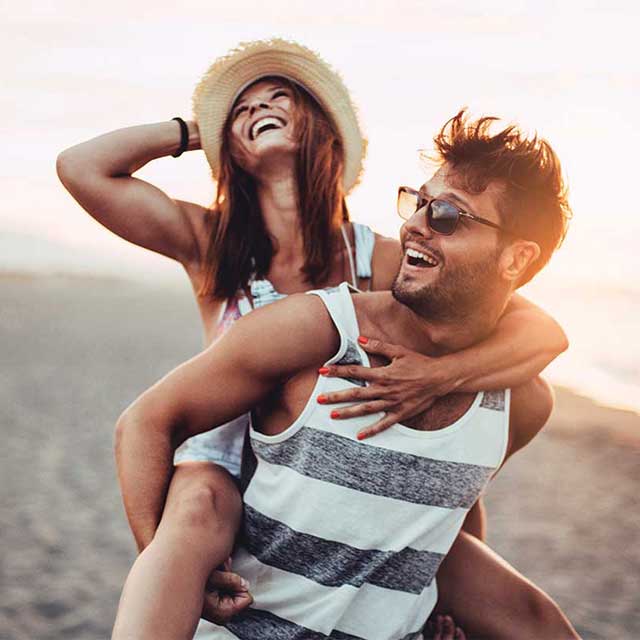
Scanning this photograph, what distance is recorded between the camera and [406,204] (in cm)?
267

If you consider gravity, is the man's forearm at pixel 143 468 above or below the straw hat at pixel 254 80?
below

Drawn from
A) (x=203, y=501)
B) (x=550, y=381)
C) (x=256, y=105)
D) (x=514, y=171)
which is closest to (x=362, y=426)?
(x=203, y=501)

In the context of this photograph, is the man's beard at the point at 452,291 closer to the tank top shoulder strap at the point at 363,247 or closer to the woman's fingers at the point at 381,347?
the woman's fingers at the point at 381,347

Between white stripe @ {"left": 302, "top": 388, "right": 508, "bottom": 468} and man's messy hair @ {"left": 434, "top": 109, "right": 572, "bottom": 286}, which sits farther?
man's messy hair @ {"left": 434, "top": 109, "right": 572, "bottom": 286}

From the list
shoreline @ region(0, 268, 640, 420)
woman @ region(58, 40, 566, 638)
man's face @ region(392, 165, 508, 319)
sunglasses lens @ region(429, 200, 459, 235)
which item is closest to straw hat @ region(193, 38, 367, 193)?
woman @ region(58, 40, 566, 638)

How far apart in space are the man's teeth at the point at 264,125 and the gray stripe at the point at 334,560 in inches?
53.8

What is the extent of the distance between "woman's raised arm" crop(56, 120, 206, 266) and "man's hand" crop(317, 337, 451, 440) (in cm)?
107

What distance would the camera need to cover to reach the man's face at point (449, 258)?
8.26ft

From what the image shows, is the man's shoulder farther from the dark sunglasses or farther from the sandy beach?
the sandy beach

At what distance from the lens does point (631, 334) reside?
12.6 meters

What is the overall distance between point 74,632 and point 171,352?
9.04m

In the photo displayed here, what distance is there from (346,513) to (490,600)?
0.74 metres

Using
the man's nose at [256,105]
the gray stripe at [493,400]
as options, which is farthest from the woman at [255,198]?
the gray stripe at [493,400]

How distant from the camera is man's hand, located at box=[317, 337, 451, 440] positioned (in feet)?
8.08
